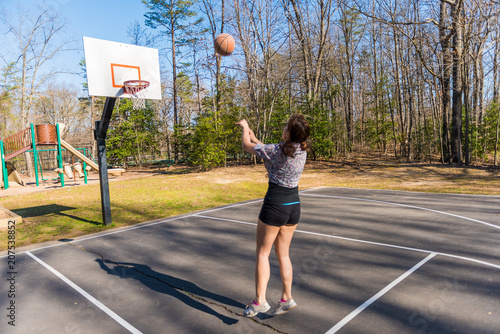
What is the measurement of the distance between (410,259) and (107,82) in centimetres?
710

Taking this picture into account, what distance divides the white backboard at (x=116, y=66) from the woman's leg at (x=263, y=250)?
5.71m

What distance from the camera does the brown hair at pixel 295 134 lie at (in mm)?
2742

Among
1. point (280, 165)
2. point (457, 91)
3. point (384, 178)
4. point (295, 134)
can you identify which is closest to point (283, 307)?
point (280, 165)

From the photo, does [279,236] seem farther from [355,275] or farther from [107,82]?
[107,82]

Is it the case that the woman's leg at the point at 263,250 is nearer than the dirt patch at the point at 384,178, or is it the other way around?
the woman's leg at the point at 263,250

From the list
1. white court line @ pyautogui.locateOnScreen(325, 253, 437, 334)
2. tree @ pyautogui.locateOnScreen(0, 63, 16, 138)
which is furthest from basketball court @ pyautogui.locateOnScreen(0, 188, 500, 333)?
tree @ pyautogui.locateOnScreen(0, 63, 16, 138)

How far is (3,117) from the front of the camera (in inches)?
1077

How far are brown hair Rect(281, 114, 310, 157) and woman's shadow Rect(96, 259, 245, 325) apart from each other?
70.6 inches

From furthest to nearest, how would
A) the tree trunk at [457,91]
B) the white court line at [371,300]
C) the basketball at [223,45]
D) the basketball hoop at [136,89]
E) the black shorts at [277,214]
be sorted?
the tree trunk at [457,91] → the basketball at [223,45] → the basketball hoop at [136,89] → the white court line at [371,300] → the black shorts at [277,214]

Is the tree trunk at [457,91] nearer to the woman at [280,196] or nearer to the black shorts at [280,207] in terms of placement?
the woman at [280,196]

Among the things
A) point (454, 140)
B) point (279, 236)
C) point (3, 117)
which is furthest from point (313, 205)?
point (3, 117)

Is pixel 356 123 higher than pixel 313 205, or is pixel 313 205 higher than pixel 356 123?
pixel 356 123

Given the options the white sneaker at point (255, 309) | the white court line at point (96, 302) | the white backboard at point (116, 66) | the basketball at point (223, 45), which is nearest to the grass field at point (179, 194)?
the white court line at point (96, 302)

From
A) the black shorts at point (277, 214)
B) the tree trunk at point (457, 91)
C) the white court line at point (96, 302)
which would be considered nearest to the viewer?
the black shorts at point (277, 214)
